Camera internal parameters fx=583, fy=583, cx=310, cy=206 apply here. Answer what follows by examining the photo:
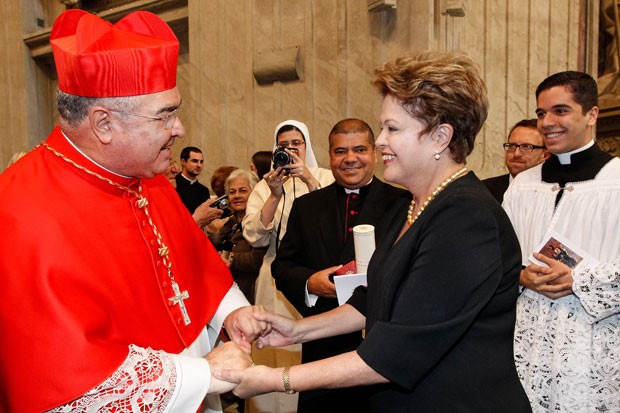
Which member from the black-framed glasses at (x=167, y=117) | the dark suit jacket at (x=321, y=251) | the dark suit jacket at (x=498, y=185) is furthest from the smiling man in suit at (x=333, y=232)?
the black-framed glasses at (x=167, y=117)

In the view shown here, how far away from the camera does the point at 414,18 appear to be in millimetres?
4883

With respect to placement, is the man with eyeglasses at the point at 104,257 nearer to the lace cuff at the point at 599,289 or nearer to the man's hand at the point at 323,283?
the man's hand at the point at 323,283

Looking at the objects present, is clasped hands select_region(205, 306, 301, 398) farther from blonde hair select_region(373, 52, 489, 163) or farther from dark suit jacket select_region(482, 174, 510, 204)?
dark suit jacket select_region(482, 174, 510, 204)

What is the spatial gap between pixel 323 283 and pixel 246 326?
0.80 m

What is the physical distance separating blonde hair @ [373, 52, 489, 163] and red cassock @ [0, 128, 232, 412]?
3.20ft

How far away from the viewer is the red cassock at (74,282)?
1.56 metres

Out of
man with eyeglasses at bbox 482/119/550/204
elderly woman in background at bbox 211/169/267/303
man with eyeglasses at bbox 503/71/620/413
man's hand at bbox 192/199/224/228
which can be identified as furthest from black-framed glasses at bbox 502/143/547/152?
man's hand at bbox 192/199/224/228

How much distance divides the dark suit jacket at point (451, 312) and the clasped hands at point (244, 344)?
0.40m

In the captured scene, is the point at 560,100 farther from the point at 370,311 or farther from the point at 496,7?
the point at 496,7

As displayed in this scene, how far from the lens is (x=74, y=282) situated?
1660mm

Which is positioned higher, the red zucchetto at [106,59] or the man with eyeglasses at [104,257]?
the red zucchetto at [106,59]

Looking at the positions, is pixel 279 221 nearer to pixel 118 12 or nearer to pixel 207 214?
pixel 207 214

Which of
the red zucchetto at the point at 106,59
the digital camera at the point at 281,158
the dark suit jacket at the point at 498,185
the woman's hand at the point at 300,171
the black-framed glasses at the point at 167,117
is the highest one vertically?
the red zucchetto at the point at 106,59

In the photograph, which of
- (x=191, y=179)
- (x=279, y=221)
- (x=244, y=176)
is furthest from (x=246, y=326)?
(x=191, y=179)
